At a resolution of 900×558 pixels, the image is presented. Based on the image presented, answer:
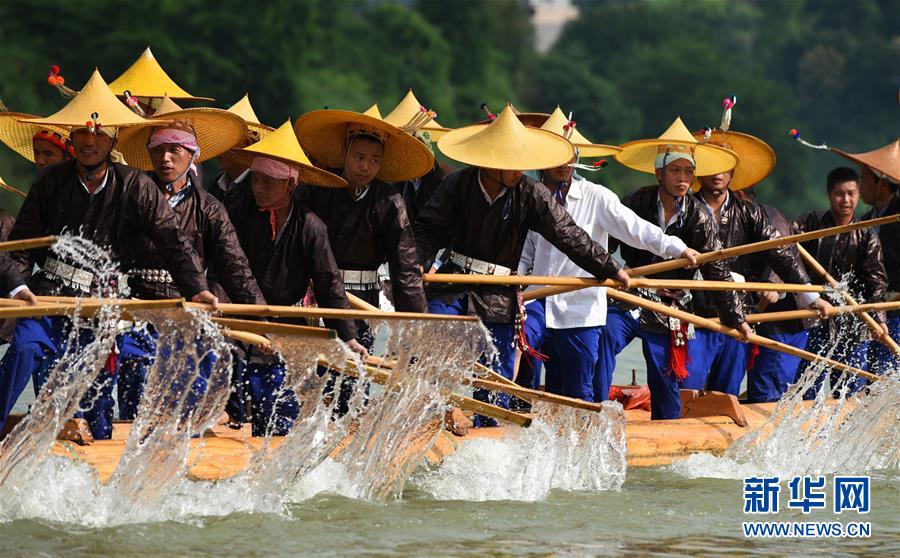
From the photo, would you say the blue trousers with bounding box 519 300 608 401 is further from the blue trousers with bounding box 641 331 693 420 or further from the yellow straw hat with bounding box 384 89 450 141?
the yellow straw hat with bounding box 384 89 450 141

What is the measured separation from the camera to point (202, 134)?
851 cm

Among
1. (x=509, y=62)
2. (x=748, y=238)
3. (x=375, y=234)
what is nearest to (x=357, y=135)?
(x=375, y=234)

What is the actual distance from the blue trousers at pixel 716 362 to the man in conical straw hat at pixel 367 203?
2.06 meters

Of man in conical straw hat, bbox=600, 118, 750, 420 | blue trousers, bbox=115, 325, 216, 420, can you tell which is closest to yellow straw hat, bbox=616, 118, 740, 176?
man in conical straw hat, bbox=600, 118, 750, 420

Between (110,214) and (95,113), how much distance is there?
17.7 inches

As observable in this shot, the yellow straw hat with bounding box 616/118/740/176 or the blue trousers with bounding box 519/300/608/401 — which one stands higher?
the yellow straw hat with bounding box 616/118/740/176

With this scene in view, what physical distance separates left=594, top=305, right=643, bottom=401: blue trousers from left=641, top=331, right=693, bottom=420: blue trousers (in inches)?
4.3

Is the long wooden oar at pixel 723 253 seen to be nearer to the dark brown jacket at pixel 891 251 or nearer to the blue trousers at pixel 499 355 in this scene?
the blue trousers at pixel 499 355

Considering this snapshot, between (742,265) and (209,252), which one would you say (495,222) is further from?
(742,265)

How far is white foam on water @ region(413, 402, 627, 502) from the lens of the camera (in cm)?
780

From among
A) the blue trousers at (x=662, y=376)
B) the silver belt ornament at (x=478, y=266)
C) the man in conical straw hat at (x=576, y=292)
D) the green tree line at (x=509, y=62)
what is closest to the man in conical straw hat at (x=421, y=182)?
the silver belt ornament at (x=478, y=266)

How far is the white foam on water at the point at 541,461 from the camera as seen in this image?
307 inches

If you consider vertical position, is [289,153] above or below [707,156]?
below

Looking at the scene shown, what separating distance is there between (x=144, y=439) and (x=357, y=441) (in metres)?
1.05
